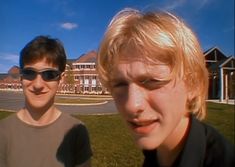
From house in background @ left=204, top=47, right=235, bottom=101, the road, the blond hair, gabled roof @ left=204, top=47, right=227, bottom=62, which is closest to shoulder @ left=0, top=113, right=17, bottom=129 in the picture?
the blond hair

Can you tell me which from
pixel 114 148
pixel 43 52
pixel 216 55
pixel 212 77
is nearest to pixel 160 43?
pixel 43 52

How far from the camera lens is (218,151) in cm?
101

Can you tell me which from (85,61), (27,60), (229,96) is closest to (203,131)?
(27,60)

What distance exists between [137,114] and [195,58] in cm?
35

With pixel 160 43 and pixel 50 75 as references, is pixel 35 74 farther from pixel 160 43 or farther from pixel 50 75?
pixel 160 43

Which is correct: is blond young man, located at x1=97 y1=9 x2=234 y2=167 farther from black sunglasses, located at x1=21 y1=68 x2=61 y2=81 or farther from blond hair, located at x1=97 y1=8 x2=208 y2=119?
black sunglasses, located at x1=21 y1=68 x2=61 y2=81

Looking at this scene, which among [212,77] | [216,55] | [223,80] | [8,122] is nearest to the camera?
[8,122]

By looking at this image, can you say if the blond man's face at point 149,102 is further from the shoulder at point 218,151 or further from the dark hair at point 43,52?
the dark hair at point 43,52

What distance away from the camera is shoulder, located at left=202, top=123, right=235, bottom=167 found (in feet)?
3.19

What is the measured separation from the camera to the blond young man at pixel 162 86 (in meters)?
1.08

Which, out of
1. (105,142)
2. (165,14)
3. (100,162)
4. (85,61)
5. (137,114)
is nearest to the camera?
(137,114)

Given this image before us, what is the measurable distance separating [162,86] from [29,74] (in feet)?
3.70

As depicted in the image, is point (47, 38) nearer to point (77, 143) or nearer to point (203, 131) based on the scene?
point (77, 143)

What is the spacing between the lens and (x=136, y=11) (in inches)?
52.0
